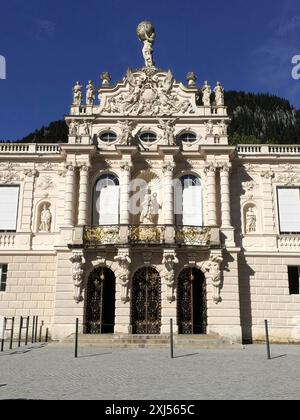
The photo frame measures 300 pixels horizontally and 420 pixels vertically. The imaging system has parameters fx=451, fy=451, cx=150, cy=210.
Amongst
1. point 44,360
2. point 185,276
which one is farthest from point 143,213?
point 44,360

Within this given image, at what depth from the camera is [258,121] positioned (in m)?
130

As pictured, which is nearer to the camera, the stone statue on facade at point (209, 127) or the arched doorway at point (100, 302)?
the arched doorway at point (100, 302)

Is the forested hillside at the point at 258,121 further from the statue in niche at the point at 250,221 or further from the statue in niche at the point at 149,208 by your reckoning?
the statue in niche at the point at 149,208

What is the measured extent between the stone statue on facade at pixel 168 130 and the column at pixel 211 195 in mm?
3088

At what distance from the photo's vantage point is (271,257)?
96.5ft

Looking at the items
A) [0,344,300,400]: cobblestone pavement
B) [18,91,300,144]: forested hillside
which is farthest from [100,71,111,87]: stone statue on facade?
[18,91,300,144]: forested hillside

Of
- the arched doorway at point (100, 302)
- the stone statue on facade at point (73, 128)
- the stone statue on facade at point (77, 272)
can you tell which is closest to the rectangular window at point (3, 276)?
the stone statue on facade at point (77, 272)

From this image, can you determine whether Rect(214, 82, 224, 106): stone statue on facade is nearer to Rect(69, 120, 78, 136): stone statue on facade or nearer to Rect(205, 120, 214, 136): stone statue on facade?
Rect(205, 120, 214, 136): stone statue on facade

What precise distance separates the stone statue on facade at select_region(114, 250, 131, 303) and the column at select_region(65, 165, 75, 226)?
161 inches

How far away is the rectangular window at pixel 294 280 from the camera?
95.7ft

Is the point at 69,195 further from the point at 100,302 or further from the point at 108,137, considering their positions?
the point at 100,302

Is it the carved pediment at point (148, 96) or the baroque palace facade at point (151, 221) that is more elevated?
the carved pediment at point (148, 96)

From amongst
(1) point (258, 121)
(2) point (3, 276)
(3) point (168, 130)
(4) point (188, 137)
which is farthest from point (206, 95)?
(1) point (258, 121)
